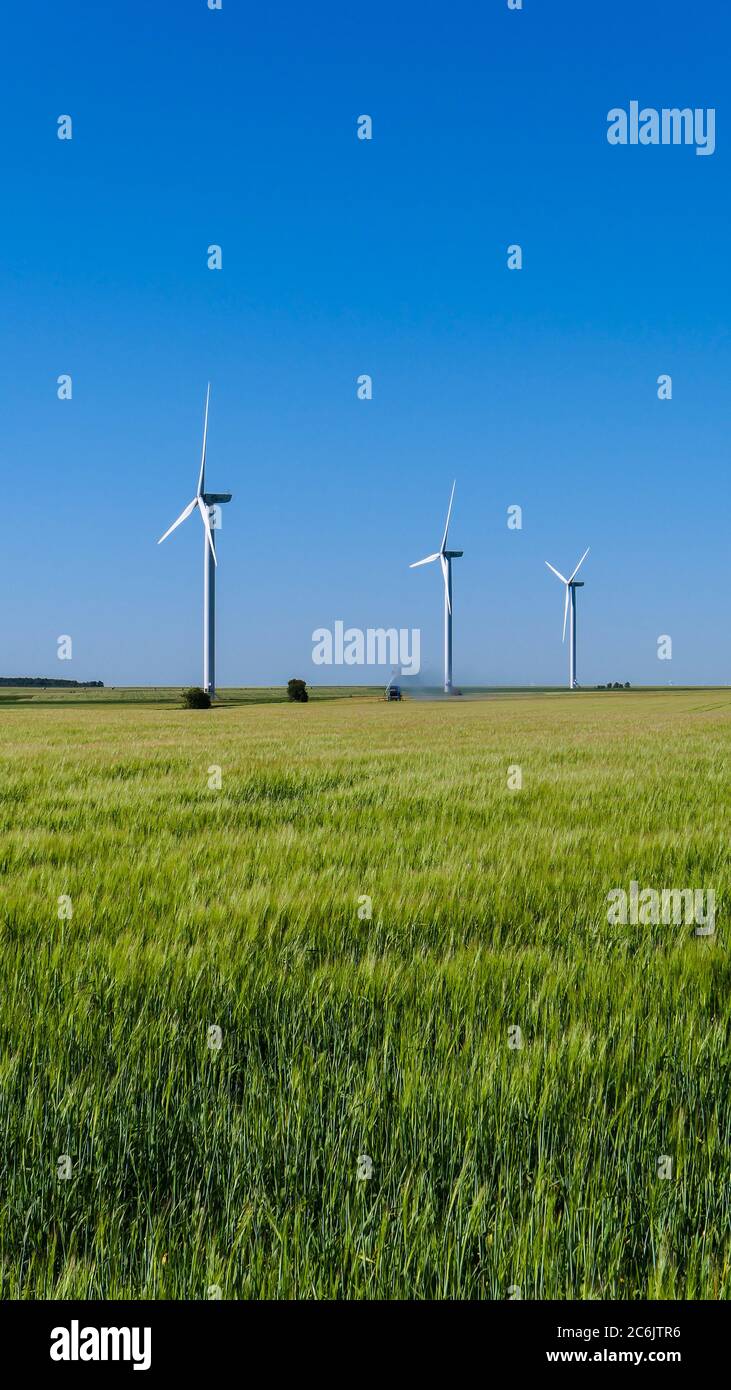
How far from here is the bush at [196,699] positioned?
73000 mm

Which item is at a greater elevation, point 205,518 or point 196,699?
point 205,518

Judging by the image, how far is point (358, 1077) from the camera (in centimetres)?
318

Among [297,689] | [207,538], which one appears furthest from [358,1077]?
[297,689]

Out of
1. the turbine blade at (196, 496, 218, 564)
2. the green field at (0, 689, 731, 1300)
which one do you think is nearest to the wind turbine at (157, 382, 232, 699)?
the turbine blade at (196, 496, 218, 564)

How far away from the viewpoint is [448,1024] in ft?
12.4

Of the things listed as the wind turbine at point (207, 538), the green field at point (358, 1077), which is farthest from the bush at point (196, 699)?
the green field at point (358, 1077)

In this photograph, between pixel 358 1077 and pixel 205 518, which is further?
pixel 205 518

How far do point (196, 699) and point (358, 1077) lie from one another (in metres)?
71.8

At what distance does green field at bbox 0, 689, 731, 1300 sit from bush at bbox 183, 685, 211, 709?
66.3m

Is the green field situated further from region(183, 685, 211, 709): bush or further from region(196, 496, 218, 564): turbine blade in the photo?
region(183, 685, 211, 709): bush

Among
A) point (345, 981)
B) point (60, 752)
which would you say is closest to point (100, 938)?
point (345, 981)

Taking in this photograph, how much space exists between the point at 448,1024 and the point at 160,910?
115 inches

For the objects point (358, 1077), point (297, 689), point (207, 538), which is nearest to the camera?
point (358, 1077)

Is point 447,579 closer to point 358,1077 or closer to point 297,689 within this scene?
point 297,689
